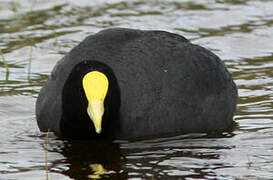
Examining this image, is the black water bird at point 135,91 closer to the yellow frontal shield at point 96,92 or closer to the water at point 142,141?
the yellow frontal shield at point 96,92

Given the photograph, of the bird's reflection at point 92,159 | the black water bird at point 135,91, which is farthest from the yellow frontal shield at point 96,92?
the bird's reflection at point 92,159

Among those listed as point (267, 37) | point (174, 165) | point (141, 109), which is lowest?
point (174, 165)

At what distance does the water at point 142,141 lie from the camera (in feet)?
20.4

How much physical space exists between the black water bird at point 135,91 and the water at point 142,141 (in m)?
0.20

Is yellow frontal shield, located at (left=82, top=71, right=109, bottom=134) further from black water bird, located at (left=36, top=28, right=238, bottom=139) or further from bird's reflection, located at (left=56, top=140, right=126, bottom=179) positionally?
bird's reflection, located at (left=56, top=140, right=126, bottom=179)

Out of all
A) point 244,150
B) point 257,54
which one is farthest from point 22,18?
point 244,150

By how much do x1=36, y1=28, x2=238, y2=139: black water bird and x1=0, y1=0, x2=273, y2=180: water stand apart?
0.64 feet

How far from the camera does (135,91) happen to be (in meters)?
6.84

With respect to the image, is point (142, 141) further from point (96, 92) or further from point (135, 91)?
point (96, 92)

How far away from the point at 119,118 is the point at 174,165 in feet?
2.60

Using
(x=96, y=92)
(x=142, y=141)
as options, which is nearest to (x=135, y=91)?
(x=142, y=141)

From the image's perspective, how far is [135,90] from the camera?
685 cm

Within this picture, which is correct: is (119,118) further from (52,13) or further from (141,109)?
(52,13)

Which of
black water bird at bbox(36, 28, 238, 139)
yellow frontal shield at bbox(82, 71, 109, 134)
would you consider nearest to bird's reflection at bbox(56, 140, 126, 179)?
black water bird at bbox(36, 28, 238, 139)
